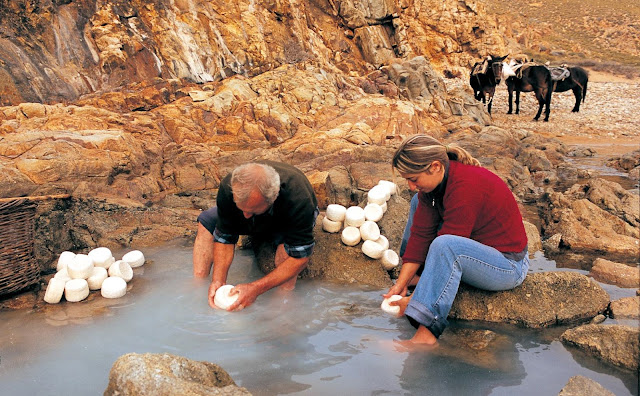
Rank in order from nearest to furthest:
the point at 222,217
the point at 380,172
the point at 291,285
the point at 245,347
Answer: the point at 245,347 < the point at 222,217 < the point at 291,285 < the point at 380,172

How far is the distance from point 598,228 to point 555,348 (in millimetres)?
2828

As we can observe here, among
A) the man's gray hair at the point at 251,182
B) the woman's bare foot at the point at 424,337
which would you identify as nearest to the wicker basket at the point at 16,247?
the man's gray hair at the point at 251,182

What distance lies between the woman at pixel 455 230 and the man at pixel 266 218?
0.84 m

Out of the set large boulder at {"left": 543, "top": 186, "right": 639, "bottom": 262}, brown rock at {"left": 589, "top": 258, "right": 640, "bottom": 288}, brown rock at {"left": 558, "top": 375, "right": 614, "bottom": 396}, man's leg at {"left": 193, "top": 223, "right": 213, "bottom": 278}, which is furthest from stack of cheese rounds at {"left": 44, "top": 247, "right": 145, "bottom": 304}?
large boulder at {"left": 543, "top": 186, "right": 639, "bottom": 262}

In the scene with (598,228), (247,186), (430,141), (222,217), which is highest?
(430,141)

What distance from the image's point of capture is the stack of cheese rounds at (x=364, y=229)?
4188 millimetres

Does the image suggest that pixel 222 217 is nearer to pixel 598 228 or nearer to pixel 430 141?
pixel 430 141

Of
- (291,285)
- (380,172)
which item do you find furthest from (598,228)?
(291,285)

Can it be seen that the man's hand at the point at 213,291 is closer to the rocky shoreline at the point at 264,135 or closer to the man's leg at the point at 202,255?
the man's leg at the point at 202,255

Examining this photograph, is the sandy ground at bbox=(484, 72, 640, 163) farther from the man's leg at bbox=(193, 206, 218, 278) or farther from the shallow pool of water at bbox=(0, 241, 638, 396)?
the man's leg at bbox=(193, 206, 218, 278)

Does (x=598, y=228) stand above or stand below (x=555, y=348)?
below

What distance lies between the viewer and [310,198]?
344 cm

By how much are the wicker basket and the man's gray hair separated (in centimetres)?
199

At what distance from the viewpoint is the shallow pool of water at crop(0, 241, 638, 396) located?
2.64 meters
